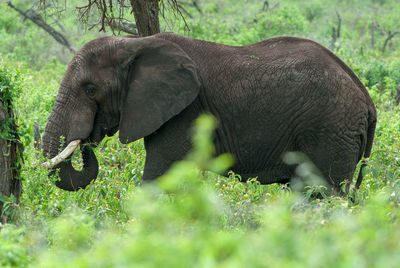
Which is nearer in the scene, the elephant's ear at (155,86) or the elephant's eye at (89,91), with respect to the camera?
the elephant's ear at (155,86)

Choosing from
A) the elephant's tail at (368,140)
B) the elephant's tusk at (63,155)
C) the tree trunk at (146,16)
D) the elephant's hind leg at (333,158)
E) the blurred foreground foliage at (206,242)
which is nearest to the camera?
the blurred foreground foliage at (206,242)

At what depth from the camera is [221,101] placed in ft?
18.2

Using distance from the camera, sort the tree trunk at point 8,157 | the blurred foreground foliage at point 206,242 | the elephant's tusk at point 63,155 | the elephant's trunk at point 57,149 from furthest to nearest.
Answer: the elephant's trunk at point 57,149
the elephant's tusk at point 63,155
the tree trunk at point 8,157
the blurred foreground foliage at point 206,242

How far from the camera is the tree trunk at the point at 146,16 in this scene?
720 centimetres

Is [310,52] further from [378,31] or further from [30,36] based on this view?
[378,31]

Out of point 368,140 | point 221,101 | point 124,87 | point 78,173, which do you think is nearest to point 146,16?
point 124,87

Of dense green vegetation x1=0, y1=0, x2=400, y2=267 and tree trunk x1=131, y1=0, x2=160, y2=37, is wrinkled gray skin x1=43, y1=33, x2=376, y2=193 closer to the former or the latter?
dense green vegetation x1=0, y1=0, x2=400, y2=267

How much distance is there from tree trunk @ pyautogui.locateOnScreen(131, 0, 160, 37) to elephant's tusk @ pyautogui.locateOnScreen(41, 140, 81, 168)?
212 centimetres

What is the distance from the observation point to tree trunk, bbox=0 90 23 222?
189 inches

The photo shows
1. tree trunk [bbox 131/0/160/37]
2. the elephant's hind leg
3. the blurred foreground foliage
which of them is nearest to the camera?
the blurred foreground foliage

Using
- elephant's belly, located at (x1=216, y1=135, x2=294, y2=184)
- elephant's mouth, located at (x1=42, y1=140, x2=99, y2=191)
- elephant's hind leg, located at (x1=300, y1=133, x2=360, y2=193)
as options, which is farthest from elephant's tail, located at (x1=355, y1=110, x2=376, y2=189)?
elephant's mouth, located at (x1=42, y1=140, x2=99, y2=191)

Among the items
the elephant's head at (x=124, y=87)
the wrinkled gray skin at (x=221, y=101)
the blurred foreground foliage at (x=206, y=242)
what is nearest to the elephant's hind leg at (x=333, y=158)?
the wrinkled gray skin at (x=221, y=101)

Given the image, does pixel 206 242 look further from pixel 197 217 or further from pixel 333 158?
pixel 333 158

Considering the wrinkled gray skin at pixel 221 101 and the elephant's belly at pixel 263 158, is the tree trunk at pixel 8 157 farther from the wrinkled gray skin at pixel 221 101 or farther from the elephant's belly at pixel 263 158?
the elephant's belly at pixel 263 158
